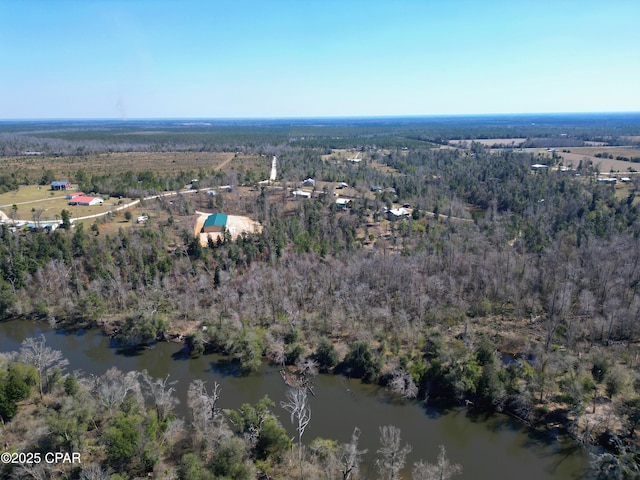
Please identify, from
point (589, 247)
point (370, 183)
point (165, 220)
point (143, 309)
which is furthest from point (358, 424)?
point (370, 183)

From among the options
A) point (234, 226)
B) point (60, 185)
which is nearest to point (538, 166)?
point (234, 226)

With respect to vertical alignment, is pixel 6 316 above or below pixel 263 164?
below

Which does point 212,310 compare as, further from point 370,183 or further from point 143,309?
point 370,183

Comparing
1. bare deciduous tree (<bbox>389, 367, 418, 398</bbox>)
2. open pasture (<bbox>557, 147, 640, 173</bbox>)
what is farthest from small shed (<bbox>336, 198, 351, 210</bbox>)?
open pasture (<bbox>557, 147, 640, 173</bbox>)

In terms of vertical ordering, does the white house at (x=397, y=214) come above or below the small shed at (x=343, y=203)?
below

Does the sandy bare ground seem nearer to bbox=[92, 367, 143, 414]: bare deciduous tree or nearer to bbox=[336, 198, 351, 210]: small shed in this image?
bbox=[336, 198, 351, 210]: small shed

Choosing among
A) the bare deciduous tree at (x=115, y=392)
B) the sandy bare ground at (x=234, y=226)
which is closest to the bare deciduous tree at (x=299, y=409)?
the bare deciduous tree at (x=115, y=392)

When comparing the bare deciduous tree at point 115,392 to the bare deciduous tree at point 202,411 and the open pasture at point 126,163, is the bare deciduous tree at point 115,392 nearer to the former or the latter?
the bare deciduous tree at point 202,411
